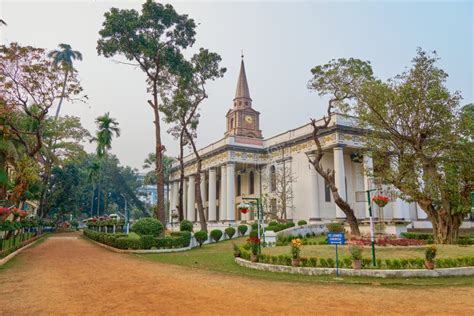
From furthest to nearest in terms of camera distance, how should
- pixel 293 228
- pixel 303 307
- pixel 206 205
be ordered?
1. pixel 206 205
2. pixel 293 228
3. pixel 303 307

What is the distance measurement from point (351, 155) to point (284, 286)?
91.1 feet

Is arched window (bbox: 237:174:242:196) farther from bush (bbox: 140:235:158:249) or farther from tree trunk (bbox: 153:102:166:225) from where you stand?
bush (bbox: 140:235:158:249)

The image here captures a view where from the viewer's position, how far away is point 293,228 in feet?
84.7

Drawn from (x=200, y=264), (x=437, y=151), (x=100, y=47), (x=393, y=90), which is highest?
(x=100, y=47)

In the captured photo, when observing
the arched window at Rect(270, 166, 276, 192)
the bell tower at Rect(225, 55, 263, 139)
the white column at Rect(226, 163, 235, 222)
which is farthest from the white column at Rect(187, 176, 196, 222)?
the arched window at Rect(270, 166, 276, 192)

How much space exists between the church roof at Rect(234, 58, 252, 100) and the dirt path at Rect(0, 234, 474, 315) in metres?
39.1

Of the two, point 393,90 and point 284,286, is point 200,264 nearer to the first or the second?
point 284,286

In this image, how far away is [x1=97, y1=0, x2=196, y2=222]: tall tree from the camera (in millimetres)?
22750

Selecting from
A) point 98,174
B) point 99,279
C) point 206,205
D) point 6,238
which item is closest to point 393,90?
point 99,279

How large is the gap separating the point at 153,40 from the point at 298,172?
1869 cm

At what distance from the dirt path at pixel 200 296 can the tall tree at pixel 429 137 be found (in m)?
10.4

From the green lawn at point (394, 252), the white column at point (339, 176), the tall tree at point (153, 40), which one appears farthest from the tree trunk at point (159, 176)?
the white column at point (339, 176)

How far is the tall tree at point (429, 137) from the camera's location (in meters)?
17.4

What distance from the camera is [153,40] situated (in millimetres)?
23250
